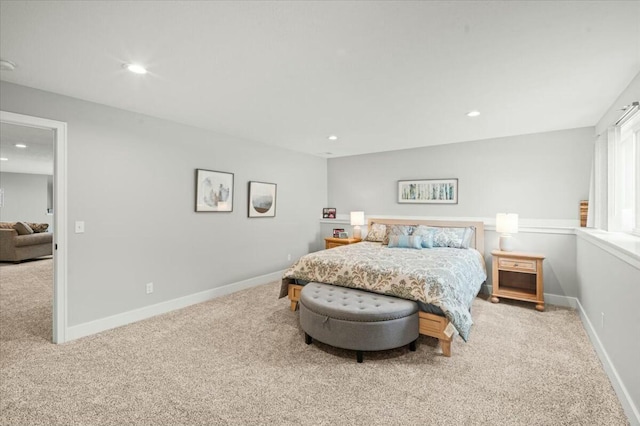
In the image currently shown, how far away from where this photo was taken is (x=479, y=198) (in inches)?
179

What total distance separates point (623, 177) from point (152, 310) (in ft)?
17.3

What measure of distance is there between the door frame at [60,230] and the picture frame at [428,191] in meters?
4.56

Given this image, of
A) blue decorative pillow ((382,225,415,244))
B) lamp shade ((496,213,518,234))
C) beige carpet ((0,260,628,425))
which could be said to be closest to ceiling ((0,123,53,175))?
beige carpet ((0,260,628,425))

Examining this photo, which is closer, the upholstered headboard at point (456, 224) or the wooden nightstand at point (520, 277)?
the wooden nightstand at point (520, 277)

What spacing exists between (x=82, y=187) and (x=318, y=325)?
263 centimetres

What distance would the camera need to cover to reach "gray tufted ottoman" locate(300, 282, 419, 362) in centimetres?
238

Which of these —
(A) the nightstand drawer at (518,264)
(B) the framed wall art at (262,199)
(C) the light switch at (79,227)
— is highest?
(B) the framed wall art at (262,199)

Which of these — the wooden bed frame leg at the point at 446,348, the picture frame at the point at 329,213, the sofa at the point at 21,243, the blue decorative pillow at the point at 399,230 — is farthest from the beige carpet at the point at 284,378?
the sofa at the point at 21,243

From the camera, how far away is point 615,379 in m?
2.03

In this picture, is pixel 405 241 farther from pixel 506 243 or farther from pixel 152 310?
pixel 152 310

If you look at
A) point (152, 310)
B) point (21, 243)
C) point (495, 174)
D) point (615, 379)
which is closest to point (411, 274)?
point (615, 379)

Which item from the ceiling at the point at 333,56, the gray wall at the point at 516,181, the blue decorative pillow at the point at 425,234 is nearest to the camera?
the ceiling at the point at 333,56

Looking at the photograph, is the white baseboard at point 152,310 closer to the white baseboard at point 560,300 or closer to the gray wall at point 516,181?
the gray wall at point 516,181

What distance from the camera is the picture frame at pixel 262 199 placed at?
15.0 feet
